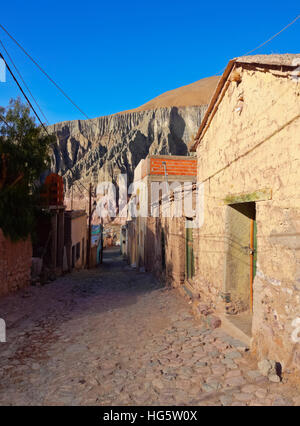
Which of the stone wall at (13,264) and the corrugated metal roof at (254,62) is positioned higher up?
the corrugated metal roof at (254,62)

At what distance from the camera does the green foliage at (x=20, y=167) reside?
338 inches

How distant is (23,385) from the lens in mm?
3594

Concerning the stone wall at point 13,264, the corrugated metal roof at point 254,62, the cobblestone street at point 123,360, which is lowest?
the cobblestone street at point 123,360

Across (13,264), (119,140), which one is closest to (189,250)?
(13,264)

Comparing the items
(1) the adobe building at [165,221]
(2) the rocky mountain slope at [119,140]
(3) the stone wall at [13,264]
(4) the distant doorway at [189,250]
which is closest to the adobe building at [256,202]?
(4) the distant doorway at [189,250]

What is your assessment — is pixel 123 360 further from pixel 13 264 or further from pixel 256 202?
pixel 13 264

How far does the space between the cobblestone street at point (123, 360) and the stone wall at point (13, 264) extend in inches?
25.8

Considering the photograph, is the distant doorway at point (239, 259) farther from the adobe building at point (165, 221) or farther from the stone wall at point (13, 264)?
the stone wall at point (13, 264)

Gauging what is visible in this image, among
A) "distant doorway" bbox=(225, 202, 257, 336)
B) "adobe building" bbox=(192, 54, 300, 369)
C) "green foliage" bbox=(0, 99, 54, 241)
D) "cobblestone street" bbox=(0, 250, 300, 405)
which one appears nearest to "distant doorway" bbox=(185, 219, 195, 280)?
"cobblestone street" bbox=(0, 250, 300, 405)

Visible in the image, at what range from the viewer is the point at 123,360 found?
4.31 meters

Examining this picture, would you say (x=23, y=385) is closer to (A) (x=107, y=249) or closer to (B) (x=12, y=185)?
(B) (x=12, y=185)
